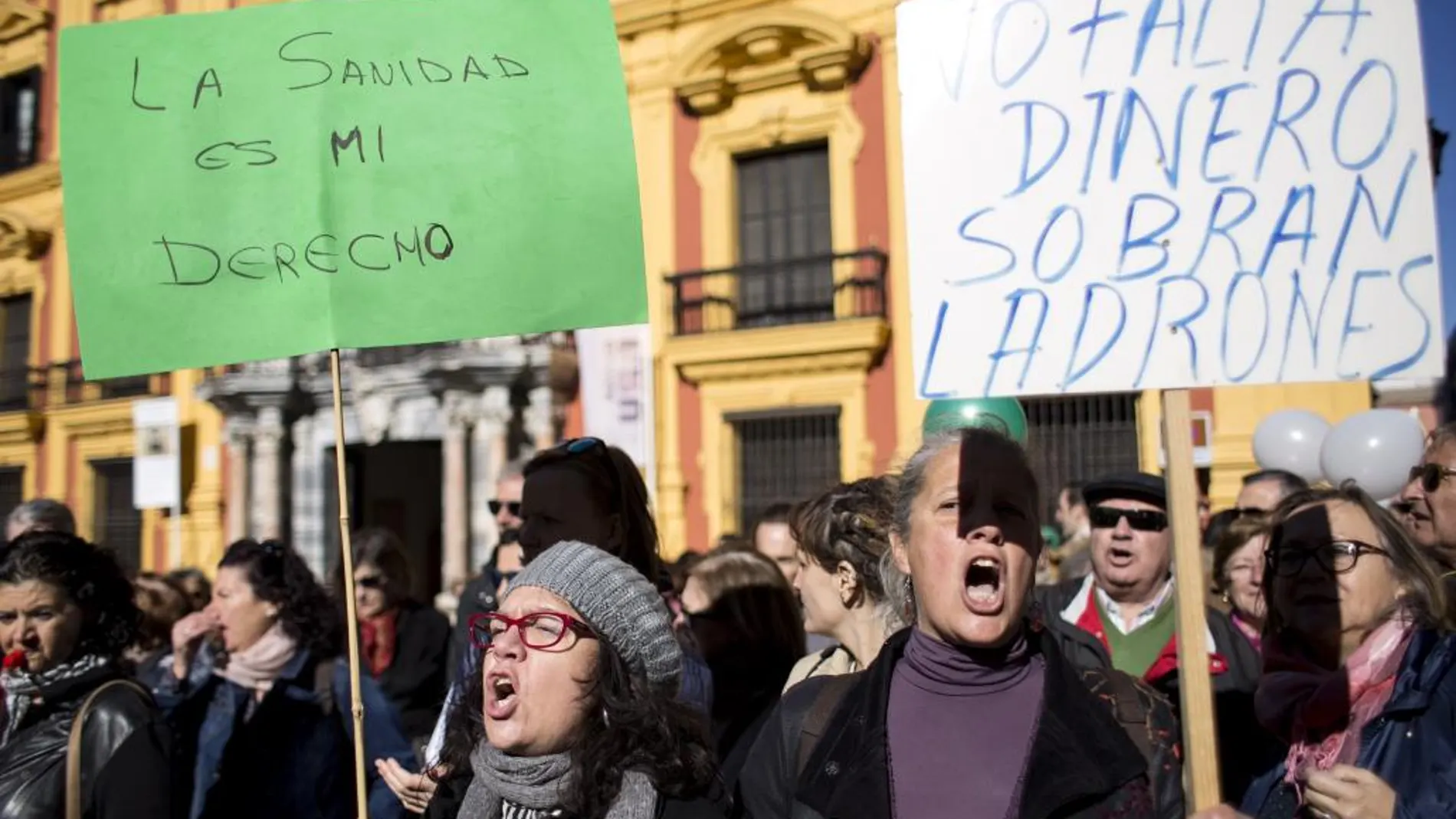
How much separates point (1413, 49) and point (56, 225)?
1807cm

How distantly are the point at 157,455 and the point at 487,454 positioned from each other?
4.21 metres

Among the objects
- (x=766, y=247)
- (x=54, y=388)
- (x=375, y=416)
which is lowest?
(x=375, y=416)

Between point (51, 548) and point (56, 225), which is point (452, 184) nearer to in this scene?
point (51, 548)

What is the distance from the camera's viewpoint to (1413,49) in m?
1.85

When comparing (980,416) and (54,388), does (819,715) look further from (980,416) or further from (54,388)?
(54,388)

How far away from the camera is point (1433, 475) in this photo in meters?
2.62

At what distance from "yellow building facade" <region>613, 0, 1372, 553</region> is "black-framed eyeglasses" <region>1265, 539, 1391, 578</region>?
8.74m

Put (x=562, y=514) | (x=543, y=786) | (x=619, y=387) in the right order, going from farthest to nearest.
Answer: (x=619, y=387), (x=562, y=514), (x=543, y=786)

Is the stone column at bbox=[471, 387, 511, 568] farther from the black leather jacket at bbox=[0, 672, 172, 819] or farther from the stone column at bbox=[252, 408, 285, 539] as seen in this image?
the black leather jacket at bbox=[0, 672, 172, 819]

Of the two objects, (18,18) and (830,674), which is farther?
(18,18)

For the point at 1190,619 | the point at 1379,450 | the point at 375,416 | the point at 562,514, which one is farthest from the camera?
the point at 375,416

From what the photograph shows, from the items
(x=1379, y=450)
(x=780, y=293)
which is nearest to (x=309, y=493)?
(x=780, y=293)

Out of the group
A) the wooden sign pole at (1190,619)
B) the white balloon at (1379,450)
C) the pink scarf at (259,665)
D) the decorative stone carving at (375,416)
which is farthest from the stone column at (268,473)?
the wooden sign pole at (1190,619)

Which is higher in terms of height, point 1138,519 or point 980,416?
point 980,416
